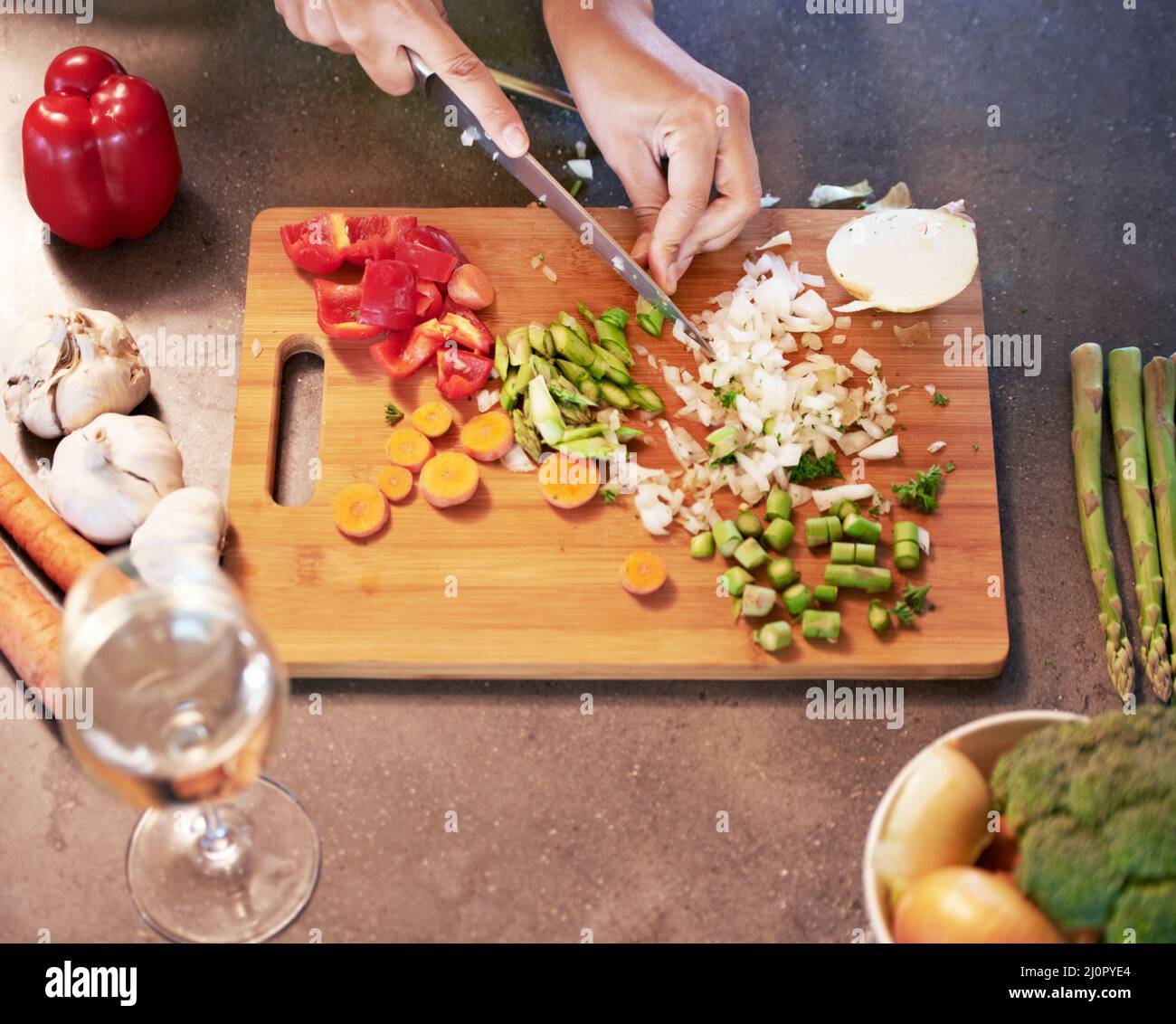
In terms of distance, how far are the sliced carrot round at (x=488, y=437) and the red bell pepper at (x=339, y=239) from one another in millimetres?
480

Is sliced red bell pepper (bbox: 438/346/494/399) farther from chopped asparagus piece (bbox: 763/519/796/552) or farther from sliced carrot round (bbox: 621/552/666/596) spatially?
chopped asparagus piece (bbox: 763/519/796/552)

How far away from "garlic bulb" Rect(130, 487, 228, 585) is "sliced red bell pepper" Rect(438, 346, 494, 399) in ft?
1.73

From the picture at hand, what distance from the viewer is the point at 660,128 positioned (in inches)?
102

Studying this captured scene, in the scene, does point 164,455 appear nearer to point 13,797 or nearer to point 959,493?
point 13,797

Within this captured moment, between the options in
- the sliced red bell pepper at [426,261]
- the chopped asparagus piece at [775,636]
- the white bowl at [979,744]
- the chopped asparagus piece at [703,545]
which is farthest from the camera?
the sliced red bell pepper at [426,261]

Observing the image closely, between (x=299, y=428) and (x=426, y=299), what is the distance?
0.40m

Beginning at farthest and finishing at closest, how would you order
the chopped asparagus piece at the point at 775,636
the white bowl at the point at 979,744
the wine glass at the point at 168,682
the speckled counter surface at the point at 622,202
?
the chopped asparagus piece at the point at 775,636
the speckled counter surface at the point at 622,202
the white bowl at the point at 979,744
the wine glass at the point at 168,682

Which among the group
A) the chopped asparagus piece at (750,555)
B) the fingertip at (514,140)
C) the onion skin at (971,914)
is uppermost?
the fingertip at (514,140)

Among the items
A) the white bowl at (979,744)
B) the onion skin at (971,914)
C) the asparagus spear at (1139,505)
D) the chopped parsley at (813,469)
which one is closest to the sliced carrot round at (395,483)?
the chopped parsley at (813,469)

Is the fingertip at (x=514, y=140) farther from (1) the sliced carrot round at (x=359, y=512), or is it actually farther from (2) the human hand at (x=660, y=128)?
(1) the sliced carrot round at (x=359, y=512)

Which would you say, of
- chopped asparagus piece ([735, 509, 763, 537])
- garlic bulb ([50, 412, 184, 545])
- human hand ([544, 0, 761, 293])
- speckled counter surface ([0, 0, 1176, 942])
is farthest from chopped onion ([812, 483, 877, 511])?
garlic bulb ([50, 412, 184, 545])

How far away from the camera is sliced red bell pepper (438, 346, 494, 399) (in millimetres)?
2545

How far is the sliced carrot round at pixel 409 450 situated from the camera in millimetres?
2484

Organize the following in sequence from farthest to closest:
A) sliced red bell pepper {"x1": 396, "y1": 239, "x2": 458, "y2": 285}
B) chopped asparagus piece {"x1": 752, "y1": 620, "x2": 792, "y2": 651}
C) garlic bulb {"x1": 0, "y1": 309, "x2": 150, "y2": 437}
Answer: sliced red bell pepper {"x1": 396, "y1": 239, "x2": 458, "y2": 285}
garlic bulb {"x1": 0, "y1": 309, "x2": 150, "y2": 437}
chopped asparagus piece {"x1": 752, "y1": 620, "x2": 792, "y2": 651}
